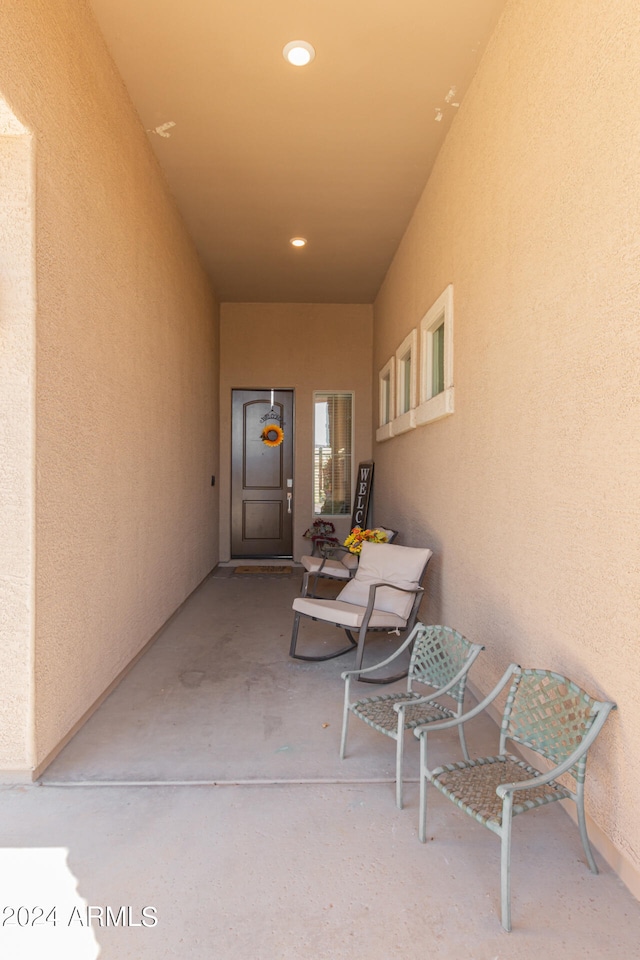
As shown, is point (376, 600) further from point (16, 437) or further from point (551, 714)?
point (16, 437)

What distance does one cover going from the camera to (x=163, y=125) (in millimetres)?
3408

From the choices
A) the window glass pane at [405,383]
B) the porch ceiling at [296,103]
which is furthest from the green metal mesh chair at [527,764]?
the window glass pane at [405,383]

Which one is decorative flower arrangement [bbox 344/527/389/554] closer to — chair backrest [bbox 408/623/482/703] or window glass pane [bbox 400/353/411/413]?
window glass pane [bbox 400/353/411/413]

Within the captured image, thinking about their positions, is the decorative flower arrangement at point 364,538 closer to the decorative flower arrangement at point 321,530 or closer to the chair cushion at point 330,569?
the chair cushion at point 330,569

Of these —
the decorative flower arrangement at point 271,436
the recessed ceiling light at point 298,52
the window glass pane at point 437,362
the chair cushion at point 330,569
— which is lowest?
the chair cushion at point 330,569

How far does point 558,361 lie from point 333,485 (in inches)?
202

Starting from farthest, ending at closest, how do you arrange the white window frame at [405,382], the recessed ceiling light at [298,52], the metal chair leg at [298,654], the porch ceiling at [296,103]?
the white window frame at [405,382]
the metal chair leg at [298,654]
the recessed ceiling light at [298,52]
the porch ceiling at [296,103]

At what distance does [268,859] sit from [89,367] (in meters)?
2.13

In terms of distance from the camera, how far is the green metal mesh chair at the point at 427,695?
201cm

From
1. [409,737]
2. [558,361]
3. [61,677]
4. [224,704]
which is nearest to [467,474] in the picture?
[558,361]

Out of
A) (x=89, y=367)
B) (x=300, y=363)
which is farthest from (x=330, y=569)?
(x=300, y=363)

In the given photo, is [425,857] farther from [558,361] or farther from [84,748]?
[558,361]

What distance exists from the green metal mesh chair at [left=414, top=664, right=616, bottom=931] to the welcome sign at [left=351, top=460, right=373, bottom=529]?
4.64 m

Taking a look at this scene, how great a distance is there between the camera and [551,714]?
1772 millimetres
